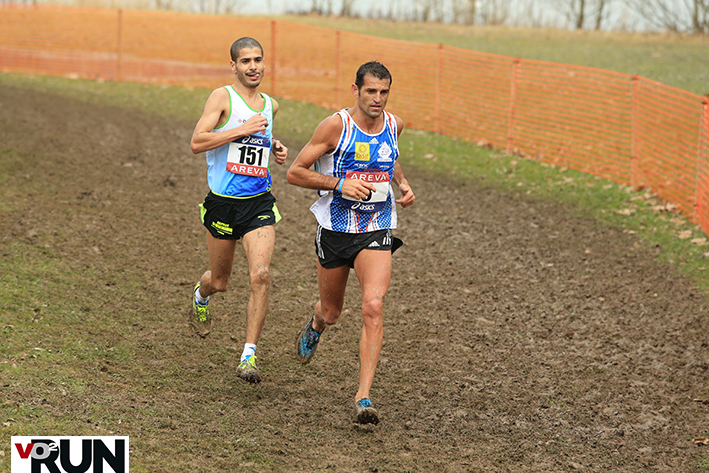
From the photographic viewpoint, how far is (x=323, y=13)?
131 feet

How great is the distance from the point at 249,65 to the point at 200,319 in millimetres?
2205

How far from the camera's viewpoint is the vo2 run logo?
4.50 meters

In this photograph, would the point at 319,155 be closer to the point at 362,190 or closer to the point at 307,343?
the point at 362,190

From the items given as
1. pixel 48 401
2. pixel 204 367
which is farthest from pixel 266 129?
pixel 48 401

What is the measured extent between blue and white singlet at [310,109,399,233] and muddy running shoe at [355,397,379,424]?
3.88 feet

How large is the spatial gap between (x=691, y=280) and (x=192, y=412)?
5923 millimetres

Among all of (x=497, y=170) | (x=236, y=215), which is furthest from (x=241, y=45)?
(x=497, y=170)

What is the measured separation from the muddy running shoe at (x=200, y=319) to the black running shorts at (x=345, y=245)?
151cm

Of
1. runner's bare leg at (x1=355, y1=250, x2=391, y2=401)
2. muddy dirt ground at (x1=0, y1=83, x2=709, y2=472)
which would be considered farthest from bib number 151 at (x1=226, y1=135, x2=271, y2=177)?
→ muddy dirt ground at (x1=0, y1=83, x2=709, y2=472)

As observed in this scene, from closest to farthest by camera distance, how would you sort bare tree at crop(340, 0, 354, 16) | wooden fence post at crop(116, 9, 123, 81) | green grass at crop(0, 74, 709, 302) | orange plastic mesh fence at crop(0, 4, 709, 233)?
1. green grass at crop(0, 74, 709, 302)
2. orange plastic mesh fence at crop(0, 4, 709, 233)
3. wooden fence post at crop(116, 9, 123, 81)
4. bare tree at crop(340, 0, 354, 16)

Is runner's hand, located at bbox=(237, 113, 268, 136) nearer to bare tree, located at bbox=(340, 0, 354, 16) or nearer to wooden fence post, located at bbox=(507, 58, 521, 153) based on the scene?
wooden fence post, located at bbox=(507, 58, 521, 153)

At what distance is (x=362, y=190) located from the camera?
17.0 feet

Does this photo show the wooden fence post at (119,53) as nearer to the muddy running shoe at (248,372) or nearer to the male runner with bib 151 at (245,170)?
the male runner with bib 151 at (245,170)

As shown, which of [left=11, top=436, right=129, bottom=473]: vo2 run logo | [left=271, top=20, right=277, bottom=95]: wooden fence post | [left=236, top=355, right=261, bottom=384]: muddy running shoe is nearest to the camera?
[left=11, top=436, right=129, bottom=473]: vo2 run logo
